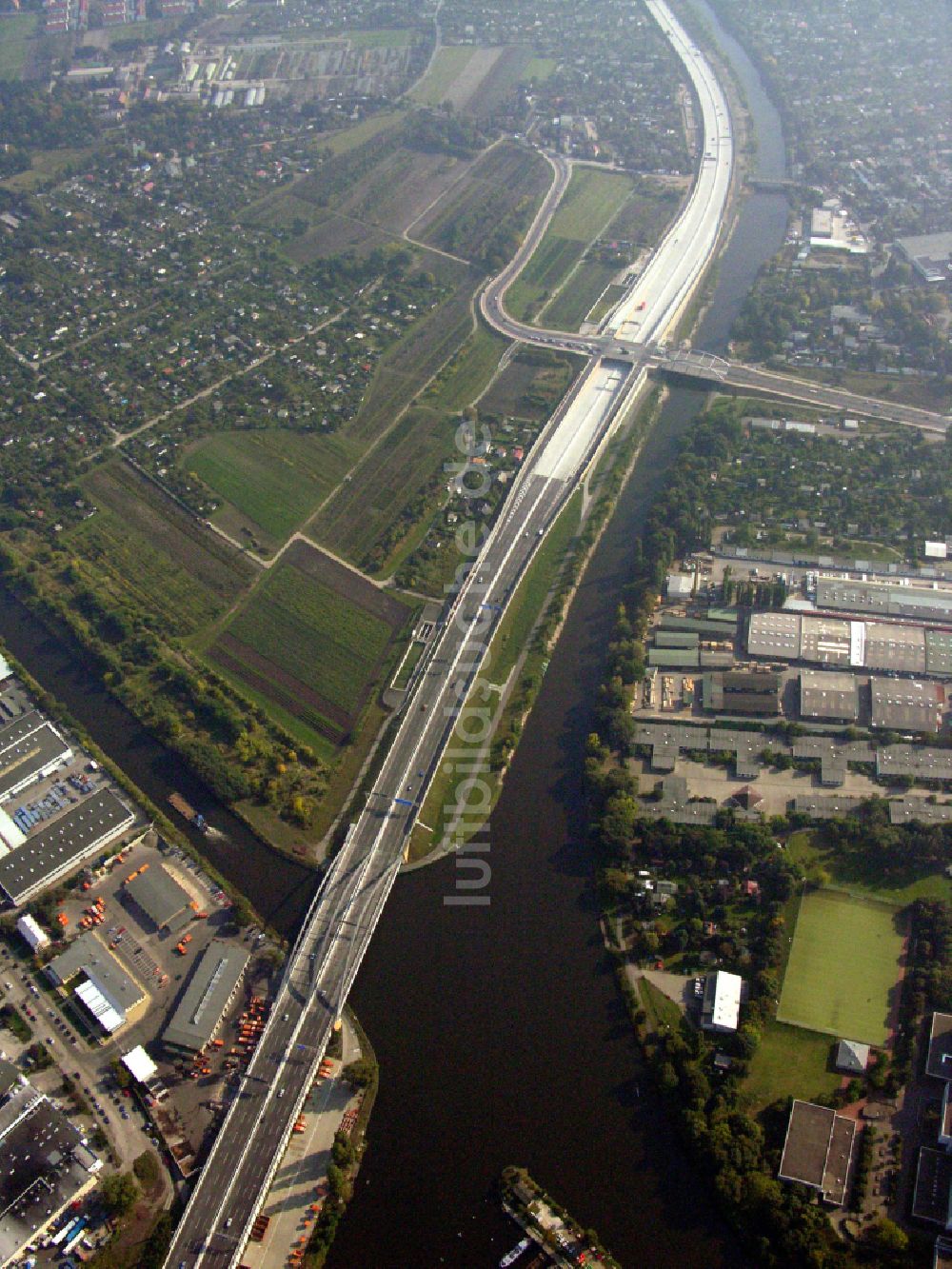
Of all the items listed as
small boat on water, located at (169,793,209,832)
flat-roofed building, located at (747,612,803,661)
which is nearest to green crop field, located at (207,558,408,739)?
small boat on water, located at (169,793,209,832)

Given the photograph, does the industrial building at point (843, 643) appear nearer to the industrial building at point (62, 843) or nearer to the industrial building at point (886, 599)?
the industrial building at point (886, 599)

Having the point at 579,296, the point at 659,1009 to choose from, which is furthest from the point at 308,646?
the point at 579,296

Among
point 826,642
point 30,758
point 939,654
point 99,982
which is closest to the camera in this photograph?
point 99,982

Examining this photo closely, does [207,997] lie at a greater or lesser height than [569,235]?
lesser

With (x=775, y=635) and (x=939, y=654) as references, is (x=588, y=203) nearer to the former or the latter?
(x=775, y=635)

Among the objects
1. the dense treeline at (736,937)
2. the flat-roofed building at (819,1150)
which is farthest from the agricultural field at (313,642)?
the flat-roofed building at (819,1150)

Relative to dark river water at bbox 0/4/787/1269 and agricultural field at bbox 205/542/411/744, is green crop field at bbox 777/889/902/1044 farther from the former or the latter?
agricultural field at bbox 205/542/411/744
